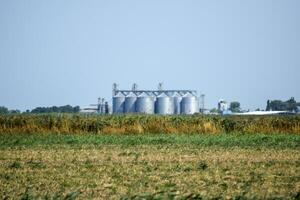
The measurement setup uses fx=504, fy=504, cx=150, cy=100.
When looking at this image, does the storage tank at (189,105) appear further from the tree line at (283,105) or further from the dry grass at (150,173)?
the dry grass at (150,173)

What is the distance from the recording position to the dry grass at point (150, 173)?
1095 centimetres

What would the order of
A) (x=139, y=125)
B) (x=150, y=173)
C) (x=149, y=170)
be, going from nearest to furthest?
(x=150, y=173) < (x=149, y=170) < (x=139, y=125)

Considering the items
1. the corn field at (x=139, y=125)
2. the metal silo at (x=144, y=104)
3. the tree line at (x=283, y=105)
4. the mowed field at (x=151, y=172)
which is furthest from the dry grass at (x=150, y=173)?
the tree line at (x=283, y=105)

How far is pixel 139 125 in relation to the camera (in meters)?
36.0

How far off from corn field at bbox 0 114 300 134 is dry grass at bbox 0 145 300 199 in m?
14.0

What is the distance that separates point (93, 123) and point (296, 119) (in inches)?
622

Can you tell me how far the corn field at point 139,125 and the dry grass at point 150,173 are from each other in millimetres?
14050

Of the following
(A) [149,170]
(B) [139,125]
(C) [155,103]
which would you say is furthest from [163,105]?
(A) [149,170]

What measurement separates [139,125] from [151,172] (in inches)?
858

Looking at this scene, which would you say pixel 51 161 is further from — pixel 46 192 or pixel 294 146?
pixel 294 146

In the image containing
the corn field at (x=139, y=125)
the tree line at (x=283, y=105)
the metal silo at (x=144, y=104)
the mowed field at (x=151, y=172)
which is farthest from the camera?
the tree line at (x=283, y=105)

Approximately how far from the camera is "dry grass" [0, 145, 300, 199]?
431 inches

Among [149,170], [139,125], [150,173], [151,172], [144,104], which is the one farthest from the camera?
[144,104]

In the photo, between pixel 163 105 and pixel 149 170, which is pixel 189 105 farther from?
pixel 149 170
